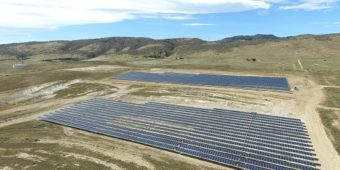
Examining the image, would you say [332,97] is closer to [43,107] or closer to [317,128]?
[317,128]

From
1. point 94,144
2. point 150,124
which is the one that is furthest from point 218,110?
point 94,144

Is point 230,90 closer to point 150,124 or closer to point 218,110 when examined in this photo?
point 218,110

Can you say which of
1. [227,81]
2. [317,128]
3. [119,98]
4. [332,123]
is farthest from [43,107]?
[332,123]

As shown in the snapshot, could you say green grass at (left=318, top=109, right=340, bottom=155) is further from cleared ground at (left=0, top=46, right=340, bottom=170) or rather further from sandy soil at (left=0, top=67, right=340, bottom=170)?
sandy soil at (left=0, top=67, right=340, bottom=170)

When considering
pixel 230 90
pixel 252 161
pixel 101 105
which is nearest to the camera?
pixel 252 161

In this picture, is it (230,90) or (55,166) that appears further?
(230,90)

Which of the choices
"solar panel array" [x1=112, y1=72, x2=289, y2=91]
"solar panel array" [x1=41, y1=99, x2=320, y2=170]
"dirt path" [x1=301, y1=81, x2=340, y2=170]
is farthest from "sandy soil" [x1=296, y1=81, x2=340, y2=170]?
"solar panel array" [x1=112, y1=72, x2=289, y2=91]

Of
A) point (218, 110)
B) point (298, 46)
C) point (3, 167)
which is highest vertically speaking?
point (298, 46)
